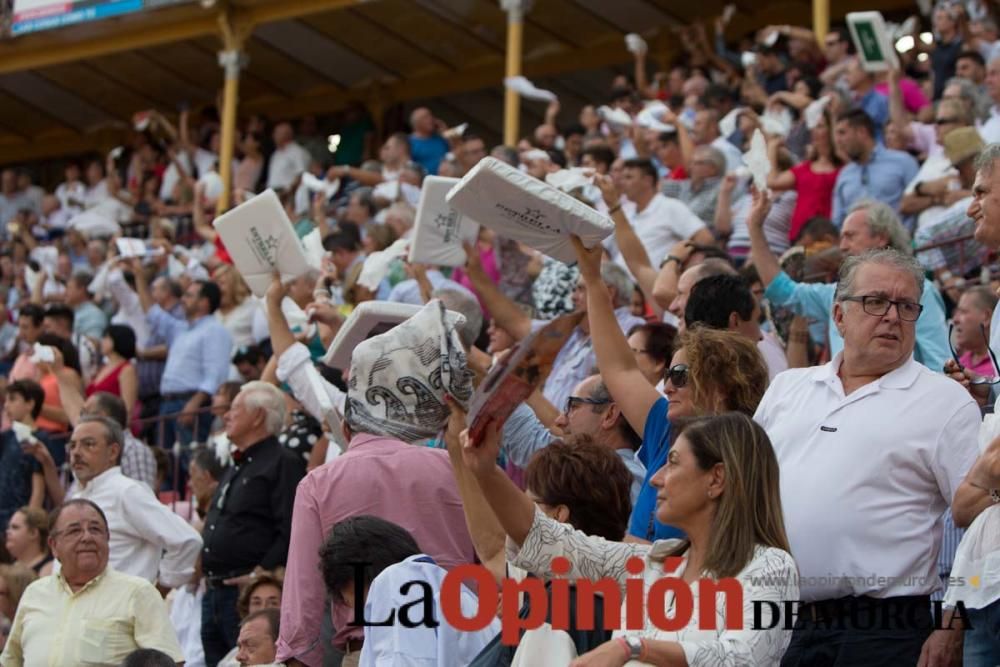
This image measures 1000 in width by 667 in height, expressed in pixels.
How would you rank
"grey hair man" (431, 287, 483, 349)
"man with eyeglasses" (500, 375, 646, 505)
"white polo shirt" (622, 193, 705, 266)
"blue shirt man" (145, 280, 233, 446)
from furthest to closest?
"blue shirt man" (145, 280, 233, 446) → "white polo shirt" (622, 193, 705, 266) → "grey hair man" (431, 287, 483, 349) → "man with eyeglasses" (500, 375, 646, 505)

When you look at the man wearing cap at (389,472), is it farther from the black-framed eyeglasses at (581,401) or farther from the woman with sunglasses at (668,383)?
the black-framed eyeglasses at (581,401)

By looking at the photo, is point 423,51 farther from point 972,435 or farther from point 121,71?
point 972,435

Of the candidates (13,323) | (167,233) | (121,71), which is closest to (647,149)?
(167,233)

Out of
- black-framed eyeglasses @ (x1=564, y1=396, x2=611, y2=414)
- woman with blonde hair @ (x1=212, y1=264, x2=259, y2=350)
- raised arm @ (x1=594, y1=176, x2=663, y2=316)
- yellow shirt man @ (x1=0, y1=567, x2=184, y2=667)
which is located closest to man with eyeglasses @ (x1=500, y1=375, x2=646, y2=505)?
black-framed eyeglasses @ (x1=564, y1=396, x2=611, y2=414)

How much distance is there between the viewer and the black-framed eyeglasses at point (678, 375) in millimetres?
4500

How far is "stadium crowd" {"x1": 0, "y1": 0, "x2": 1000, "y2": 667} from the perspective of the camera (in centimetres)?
387

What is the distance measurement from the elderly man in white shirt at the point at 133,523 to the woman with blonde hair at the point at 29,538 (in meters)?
1.29

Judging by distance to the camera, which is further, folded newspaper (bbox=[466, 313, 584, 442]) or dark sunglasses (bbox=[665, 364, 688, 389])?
dark sunglasses (bbox=[665, 364, 688, 389])

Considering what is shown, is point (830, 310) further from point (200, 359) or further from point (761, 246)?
point (200, 359)

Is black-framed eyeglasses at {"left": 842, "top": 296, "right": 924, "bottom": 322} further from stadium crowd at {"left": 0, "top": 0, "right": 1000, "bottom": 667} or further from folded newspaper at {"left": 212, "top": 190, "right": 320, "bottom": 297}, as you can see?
folded newspaper at {"left": 212, "top": 190, "right": 320, "bottom": 297}

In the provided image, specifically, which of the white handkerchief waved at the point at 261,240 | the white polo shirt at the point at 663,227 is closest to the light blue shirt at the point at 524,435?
the white handkerchief waved at the point at 261,240

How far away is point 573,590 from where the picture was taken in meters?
3.83

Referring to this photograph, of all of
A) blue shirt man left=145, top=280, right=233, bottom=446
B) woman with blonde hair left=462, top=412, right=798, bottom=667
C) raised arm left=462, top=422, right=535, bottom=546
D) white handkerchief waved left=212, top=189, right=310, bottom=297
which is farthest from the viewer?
blue shirt man left=145, top=280, right=233, bottom=446

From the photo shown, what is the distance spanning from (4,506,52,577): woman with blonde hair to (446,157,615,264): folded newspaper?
436cm
